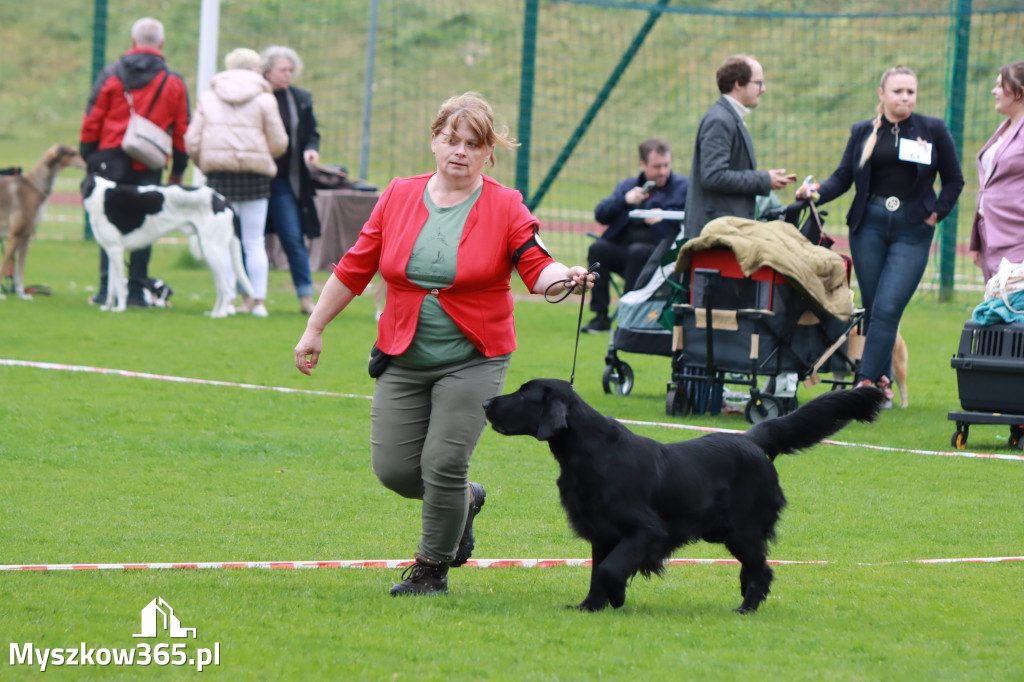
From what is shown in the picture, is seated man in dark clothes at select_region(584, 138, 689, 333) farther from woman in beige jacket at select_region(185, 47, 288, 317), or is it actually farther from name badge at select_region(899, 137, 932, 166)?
woman in beige jacket at select_region(185, 47, 288, 317)

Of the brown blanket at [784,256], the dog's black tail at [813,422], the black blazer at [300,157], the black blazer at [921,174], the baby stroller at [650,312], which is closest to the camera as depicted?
the dog's black tail at [813,422]

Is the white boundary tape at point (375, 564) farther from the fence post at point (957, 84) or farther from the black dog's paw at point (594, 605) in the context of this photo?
the fence post at point (957, 84)

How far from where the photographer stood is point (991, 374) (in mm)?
7727

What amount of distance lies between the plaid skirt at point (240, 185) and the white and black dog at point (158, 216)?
0.48 ft

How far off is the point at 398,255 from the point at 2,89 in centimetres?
3792

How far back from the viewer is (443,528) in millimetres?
4656

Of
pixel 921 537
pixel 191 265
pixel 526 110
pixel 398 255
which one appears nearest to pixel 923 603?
pixel 921 537

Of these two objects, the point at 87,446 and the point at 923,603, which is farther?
the point at 87,446

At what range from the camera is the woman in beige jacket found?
12406mm

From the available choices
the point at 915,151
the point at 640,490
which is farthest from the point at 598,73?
Answer: the point at 640,490

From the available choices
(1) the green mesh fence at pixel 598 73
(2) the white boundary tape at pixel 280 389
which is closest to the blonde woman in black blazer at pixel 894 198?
(2) the white boundary tape at pixel 280 389

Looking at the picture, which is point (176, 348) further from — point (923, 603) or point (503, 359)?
point (923, 603)

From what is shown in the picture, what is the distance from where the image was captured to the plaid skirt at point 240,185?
12.7 m

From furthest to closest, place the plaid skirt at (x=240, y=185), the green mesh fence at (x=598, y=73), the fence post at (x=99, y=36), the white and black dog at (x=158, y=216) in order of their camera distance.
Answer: the green mesh fence at (x=598, y=73) < the fence post at (x=99, y=36) < the plaid skirt at (x=240, y=185) < the white and black dog at (x=158, y=216)
